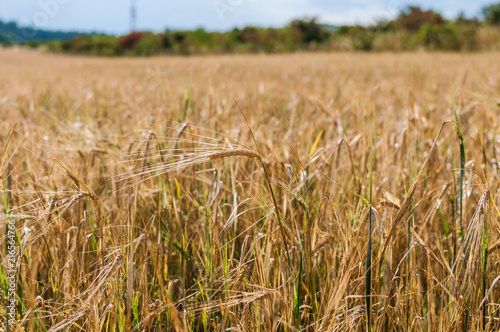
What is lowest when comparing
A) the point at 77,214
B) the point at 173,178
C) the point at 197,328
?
the point at 197,328

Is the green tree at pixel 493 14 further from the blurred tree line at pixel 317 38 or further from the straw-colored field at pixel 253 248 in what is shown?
the straw-colored field at pixel 253 248

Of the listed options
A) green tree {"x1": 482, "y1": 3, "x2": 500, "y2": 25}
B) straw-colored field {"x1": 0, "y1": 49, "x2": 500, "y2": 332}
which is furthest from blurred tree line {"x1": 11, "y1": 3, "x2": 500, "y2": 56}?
straw-colored field {"x1": 0, "y1": 49, "x2": 500, "y2": 332}

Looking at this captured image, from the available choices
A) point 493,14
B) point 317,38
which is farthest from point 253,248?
point 493,14

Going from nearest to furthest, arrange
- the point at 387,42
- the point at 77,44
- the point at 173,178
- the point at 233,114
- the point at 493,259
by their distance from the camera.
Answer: the point at 493,259 < the point at 173,178 < the point at 233,114 < the point at 387,42 < the point at 77,44

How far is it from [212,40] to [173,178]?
71.8 ft

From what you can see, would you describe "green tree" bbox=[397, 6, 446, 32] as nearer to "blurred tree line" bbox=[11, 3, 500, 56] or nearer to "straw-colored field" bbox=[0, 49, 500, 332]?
"blurred tree line" bbox=[11, 3, 500, 56]

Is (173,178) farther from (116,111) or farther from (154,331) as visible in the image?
(116,111)

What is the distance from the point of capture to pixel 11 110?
2.61 metres

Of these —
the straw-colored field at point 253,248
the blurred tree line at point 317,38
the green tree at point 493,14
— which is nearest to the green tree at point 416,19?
the blurred tree line at point 317,38

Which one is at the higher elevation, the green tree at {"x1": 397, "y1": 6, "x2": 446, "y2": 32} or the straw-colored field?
the green tree at {"x1": 397, "y1": 6, "x2": 446, "y2": 32}

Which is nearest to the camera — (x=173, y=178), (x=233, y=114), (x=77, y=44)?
(x=173, y=178)

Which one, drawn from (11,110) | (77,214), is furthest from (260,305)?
(11,110)

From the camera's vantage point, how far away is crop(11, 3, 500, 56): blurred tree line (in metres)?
13.0

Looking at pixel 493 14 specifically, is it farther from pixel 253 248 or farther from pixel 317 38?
pixel 253 248
